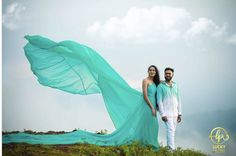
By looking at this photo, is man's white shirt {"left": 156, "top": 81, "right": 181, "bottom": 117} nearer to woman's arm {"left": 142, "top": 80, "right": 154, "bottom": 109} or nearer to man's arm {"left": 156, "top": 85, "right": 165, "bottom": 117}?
man's arm {"left": 156, "top": 85, "right": 165, "bottom": 117}

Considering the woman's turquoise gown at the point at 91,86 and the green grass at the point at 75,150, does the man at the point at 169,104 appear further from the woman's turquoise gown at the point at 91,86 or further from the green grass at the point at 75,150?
the green grass at the point at 75,150

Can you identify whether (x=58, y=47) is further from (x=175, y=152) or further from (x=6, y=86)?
(x=175, y=152)

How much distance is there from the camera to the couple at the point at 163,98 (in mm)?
6707

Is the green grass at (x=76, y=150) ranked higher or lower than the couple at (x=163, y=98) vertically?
lower

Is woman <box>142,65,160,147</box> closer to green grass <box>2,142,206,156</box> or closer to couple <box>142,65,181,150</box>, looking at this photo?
couple <box>142,65,181,150</box>

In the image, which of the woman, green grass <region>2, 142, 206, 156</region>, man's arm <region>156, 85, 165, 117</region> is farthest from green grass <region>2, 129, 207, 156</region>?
man's arm <region>156, 85, 165, 117</region>

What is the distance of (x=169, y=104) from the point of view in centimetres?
675

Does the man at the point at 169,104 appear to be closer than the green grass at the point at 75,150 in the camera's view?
No

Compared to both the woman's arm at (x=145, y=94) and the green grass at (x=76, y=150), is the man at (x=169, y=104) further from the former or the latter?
the green grass at (x=76, y=150)

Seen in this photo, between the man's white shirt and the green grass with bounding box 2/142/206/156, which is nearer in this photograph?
the green grass with bounding box 2/142/206/156

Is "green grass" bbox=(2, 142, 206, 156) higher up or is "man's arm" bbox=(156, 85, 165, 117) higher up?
Result: "man's arm" bbox=(156, 85, 165, 117)

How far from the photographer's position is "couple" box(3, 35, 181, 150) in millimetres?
6695

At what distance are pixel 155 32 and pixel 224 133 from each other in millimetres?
1639

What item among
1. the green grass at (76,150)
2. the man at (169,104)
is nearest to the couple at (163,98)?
the man at (169,104)
